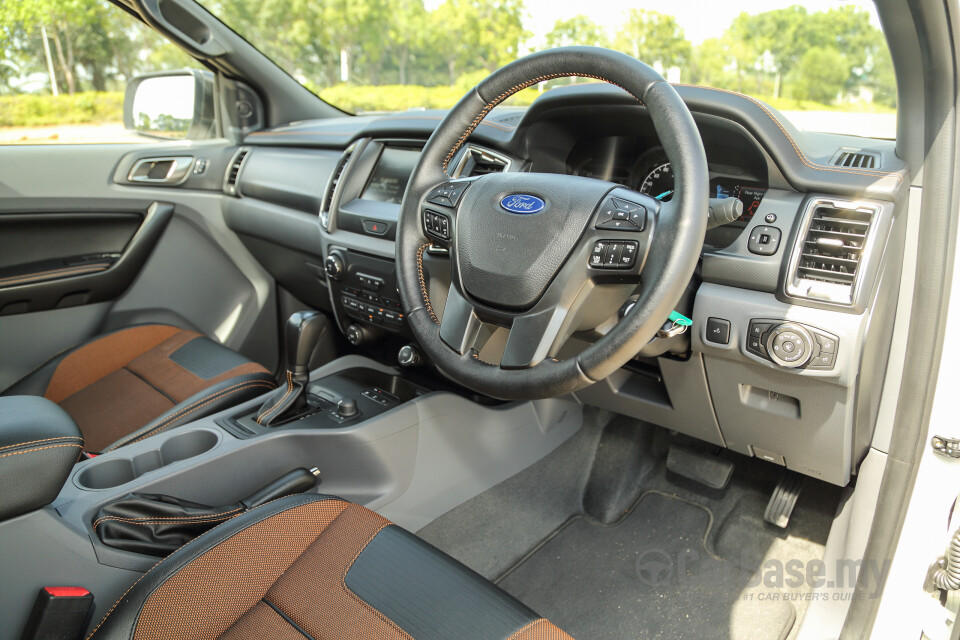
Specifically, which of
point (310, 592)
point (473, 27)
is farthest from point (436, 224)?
point (473, 27)

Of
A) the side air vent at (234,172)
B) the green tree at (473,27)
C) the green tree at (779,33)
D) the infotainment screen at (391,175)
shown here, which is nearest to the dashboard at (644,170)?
the infotainment screen at (391,175)

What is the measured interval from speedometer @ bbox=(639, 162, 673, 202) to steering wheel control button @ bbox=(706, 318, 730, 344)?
34 centimetres

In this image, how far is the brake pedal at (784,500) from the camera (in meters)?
1.89

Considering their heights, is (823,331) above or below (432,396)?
above

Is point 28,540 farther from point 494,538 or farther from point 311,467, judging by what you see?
point 494,538

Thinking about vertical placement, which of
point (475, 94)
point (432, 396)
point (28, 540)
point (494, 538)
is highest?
point (475, 94)

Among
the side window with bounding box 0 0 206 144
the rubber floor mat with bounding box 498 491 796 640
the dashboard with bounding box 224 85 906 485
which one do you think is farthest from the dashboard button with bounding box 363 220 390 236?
the side window with bounding box 0 0 206 144

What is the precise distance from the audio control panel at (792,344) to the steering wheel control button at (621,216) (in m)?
0.43

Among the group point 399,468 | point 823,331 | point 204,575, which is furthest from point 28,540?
point 823,331

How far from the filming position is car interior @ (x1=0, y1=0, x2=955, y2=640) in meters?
1.10

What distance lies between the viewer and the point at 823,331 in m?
1.25

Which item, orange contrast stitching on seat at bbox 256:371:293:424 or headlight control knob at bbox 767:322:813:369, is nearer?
headlight control knob at bbox 767:322:813:369

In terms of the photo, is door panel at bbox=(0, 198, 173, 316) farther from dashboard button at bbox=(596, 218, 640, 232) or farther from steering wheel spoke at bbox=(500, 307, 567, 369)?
dashboard button at bbox=(596, 218, 640, 232)

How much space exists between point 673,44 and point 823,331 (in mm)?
10437
